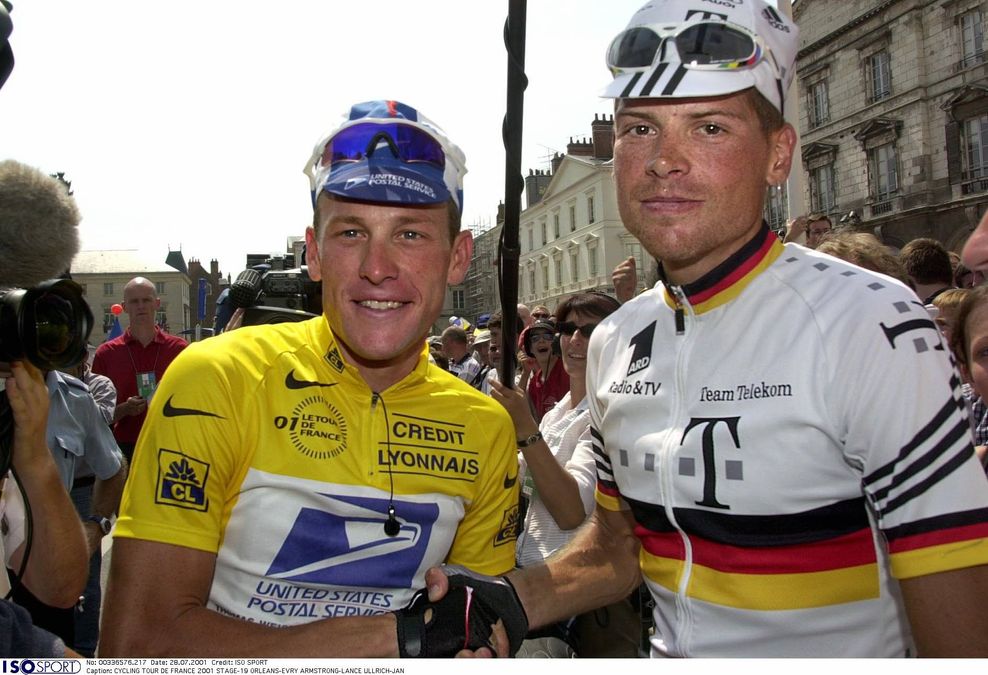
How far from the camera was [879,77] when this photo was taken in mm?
29562

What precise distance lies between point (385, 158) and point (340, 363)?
61cm

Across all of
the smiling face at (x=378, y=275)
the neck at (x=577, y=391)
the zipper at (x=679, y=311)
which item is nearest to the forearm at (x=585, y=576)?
the zipper at (x=679, y=311)

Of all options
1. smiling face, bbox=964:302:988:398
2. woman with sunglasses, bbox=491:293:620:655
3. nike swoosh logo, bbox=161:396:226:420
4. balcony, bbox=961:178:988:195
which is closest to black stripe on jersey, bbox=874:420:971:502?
smiling face, bbox=964:302:988:398

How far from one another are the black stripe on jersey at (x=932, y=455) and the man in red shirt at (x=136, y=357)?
6.59 meters

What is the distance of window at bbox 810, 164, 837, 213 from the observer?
1268 inches

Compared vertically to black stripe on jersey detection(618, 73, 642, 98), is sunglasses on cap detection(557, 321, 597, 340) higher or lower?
lower

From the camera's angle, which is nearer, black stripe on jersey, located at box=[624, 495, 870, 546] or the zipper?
black stripe on jersey, located at box=[624, 495, 870, 546]

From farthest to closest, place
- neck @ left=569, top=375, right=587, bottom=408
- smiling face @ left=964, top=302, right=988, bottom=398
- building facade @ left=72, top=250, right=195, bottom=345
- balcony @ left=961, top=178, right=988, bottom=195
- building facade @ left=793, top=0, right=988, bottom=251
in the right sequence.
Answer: building facade @ left=72, top=250, right=195, bottom=345 < building facade @ left=793, top=0, right=988, bottom=251 < balcony @ left=961, top=178, right=988, bottom=195 < neck @ left=569, top=375, right=587, bottom=408 < smiling face @ left=964, top=302, right=988, bottom=398

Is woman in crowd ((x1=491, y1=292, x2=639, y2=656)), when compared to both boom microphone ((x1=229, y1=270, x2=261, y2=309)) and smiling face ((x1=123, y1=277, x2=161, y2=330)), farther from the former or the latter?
smiling face ((x1=123, y1=277, x2=161, y2=330))

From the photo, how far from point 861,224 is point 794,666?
3088 centimetres

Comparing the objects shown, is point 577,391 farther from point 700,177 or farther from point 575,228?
point 575,228

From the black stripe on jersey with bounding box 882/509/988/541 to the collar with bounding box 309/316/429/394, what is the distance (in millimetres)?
1379

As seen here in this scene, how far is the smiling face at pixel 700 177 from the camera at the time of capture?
1.88 m

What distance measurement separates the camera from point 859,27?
29766 millimetres
